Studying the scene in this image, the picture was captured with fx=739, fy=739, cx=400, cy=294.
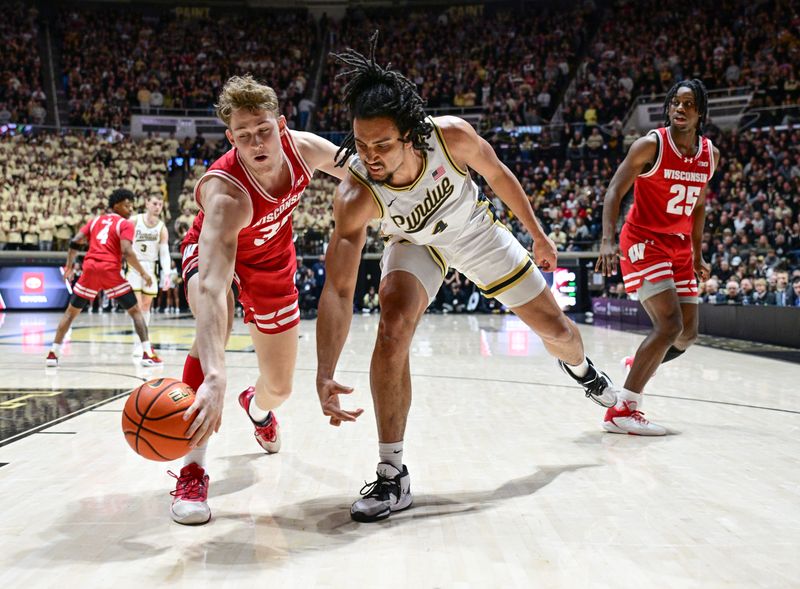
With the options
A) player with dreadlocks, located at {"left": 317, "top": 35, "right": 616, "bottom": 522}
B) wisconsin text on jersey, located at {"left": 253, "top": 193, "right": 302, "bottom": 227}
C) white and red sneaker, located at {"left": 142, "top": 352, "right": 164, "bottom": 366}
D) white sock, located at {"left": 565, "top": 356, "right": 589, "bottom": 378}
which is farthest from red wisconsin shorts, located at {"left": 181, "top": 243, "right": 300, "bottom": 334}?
white and red sneaker, located at {"left": 142, "top": 352, "right": 164, "bottom": 366}

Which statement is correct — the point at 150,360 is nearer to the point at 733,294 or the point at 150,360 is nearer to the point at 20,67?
the point at 733,294

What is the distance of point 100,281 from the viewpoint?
26.0ft

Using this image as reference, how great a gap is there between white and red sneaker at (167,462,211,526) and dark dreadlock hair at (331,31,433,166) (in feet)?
5.02

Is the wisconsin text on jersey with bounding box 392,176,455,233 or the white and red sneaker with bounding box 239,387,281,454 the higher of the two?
the wisconsin text on jersey with bounding box 392,176,455,233

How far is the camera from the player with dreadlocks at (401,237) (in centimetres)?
286

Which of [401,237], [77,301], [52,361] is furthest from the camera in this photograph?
[77,301]

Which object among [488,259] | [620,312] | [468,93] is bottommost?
[620,312]

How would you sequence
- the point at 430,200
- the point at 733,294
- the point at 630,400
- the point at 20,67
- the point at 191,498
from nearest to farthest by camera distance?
the point at 191,498
the point at 430,200
the point at 630,400
the point at 733,294
the point at 20,67

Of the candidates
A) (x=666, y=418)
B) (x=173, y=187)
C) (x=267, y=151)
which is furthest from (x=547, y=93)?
(x=267, y=151)

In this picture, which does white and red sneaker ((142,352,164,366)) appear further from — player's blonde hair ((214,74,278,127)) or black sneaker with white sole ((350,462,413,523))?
black sneaker with white sole ((350,462,413,523))

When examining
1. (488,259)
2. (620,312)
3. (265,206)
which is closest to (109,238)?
(265,206)

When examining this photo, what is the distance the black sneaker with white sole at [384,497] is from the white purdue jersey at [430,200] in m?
1.04

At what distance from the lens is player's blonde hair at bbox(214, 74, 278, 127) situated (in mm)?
2969

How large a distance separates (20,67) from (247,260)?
80.3 ft
